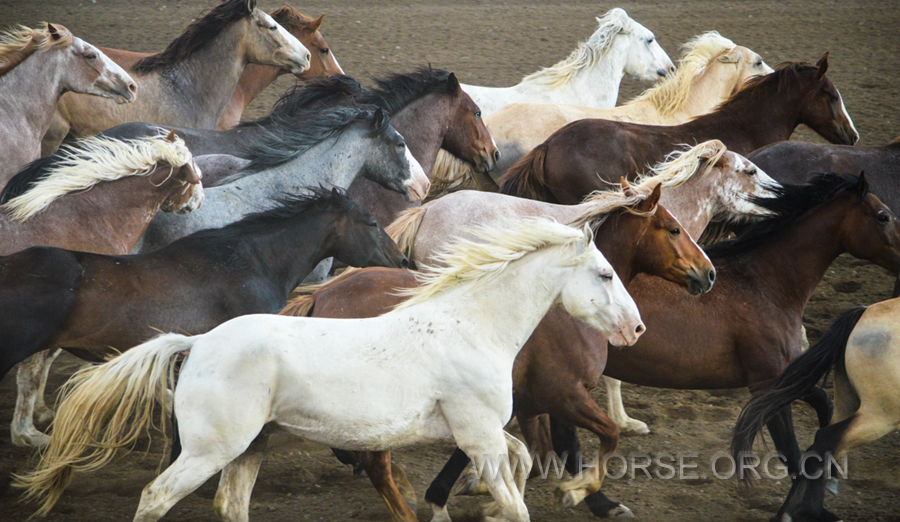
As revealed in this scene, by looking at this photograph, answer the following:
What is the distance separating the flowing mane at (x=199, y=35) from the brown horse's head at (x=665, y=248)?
14.0ft

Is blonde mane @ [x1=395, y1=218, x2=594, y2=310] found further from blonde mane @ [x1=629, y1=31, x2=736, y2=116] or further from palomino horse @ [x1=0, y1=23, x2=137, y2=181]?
blonde mane @ [x1=629, y1=31, x2=736, y2=116]

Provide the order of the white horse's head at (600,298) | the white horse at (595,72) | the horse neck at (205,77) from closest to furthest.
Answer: the white horse's head at (600,298)
the horse neck at (205,77)
the white horse at (595,72)

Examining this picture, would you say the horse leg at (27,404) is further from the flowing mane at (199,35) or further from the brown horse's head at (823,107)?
the brown horse's head at (823,107)

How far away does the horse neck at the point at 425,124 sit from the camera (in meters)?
6.22

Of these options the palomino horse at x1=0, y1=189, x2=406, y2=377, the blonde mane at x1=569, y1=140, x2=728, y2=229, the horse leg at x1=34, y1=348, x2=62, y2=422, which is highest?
the blonde mane at x1=569, y1=140, x2=728, y2=229

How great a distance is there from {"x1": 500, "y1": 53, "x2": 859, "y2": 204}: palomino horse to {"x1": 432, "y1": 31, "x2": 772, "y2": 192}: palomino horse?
3.01 ft

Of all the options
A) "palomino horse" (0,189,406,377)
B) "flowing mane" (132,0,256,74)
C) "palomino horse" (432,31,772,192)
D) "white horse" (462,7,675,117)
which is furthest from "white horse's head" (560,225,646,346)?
"white horse" (462,7,675,117)

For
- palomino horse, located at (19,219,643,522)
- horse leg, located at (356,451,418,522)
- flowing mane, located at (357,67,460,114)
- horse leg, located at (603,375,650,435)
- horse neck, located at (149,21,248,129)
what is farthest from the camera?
horse neck, located at (149,21,248,129)

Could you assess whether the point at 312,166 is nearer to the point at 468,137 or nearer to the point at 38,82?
the point at 468,137

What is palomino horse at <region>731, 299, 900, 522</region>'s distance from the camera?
384 cm

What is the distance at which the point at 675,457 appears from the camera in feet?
15.9

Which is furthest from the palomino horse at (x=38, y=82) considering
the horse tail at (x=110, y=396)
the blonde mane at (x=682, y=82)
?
the blonde mane at (x=682, y=82)

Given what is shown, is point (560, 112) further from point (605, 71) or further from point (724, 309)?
point (724, 309)

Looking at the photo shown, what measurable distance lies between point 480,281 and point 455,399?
1.47 ft
